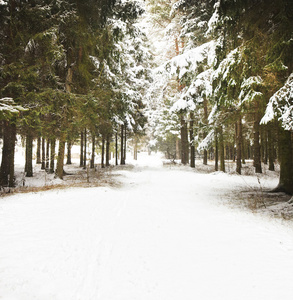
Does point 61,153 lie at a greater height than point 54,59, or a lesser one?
lesser

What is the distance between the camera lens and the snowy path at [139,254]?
2.61 m

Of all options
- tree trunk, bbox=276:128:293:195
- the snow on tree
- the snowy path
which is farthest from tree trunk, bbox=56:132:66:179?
tree trunk, bbox=276:128:293:195

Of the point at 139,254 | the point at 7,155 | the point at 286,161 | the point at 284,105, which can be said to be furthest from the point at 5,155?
the point at 286,161

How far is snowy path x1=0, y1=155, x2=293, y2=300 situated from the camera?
8.55 feet

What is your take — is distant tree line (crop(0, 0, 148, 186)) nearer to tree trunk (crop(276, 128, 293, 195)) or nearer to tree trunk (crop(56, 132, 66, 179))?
tree trunk (crop(56, 132, 66, 179))

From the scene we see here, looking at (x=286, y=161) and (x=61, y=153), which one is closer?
(x=286, y=161)

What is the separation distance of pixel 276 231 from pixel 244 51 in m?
5.18

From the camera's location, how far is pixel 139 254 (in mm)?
3551

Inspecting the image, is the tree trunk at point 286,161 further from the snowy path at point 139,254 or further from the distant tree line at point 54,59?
the distant tree line at point 54,59

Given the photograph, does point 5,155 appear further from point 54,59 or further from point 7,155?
point 54,59

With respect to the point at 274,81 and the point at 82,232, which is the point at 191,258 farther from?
the point at 274,81

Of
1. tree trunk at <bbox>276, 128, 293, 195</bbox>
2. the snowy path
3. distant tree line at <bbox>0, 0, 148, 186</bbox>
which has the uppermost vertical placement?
distant tree line at <bbox>0, 0, 148, 186</bbox>

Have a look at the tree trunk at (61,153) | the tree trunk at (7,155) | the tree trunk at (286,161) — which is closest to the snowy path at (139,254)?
the tree trunk at (286,161)

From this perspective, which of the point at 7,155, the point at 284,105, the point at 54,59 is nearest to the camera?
the point at 284,105
